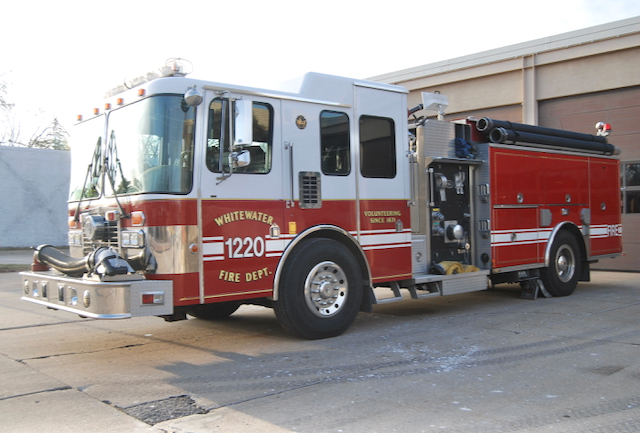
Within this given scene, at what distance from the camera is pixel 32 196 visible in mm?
23547

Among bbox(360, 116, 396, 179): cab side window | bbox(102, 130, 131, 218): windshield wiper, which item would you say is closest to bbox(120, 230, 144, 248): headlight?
bbox(102, 130, 131, 218): windshield wiper

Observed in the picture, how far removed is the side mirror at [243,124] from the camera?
584cm

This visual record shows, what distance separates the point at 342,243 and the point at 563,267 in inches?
194

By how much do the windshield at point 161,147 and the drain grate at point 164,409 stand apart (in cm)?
198

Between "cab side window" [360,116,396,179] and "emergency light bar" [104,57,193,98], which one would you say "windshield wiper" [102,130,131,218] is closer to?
"emergency light bar" [104,57,193,98]

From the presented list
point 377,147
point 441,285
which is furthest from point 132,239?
point 441,285

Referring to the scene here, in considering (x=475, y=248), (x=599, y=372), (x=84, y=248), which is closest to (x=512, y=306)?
(x=475, y=248)

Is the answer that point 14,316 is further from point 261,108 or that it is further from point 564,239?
point 564,239

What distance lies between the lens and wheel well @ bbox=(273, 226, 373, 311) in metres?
6.38

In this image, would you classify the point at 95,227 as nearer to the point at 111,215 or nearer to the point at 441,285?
the point at 111,215

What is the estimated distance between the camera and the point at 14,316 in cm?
882

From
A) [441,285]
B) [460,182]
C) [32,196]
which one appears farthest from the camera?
[32,196]

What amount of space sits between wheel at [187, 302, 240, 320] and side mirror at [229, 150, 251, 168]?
226 cm

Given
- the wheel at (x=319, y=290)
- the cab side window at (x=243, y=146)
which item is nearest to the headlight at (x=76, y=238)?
the cab side window at (x=243, y=146)
